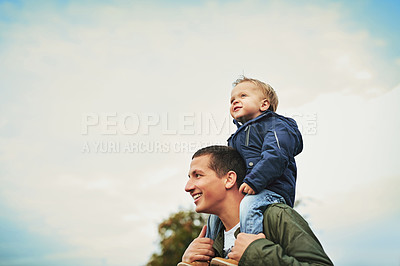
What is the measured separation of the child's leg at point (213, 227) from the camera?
418cm

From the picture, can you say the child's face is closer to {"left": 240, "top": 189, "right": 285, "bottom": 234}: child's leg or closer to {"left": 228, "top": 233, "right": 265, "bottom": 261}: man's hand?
{"left": 240, "top": 189, "right": 285, "bottom": 234}: child's leg

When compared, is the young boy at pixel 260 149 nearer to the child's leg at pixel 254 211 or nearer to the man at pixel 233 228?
the child's leg at pixel 254 211

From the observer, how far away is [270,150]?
150 inches

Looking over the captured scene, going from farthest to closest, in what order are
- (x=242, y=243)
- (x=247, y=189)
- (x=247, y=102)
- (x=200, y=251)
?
(x=247, y=102), (x=200, y=251), (x=247, y=189), (x=242, y=243)

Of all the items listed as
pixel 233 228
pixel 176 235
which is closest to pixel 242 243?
pixel 233 228

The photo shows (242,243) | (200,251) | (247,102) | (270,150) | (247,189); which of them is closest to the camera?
(242,243)

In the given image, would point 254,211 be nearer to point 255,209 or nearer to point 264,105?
point 255,209

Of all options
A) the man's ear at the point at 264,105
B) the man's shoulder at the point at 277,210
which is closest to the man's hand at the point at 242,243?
the man's shoulder at the point at 277,210

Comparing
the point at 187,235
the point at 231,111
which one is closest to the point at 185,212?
the point at 187,235

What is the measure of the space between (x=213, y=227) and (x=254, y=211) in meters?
0.79

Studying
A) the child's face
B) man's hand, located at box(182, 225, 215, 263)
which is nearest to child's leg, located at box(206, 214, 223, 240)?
man's hand, located at box(182, 225, 215, 263)

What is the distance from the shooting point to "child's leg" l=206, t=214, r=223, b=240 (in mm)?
4176

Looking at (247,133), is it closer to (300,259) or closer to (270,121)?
Result: (270,121)

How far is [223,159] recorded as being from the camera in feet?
13.6
